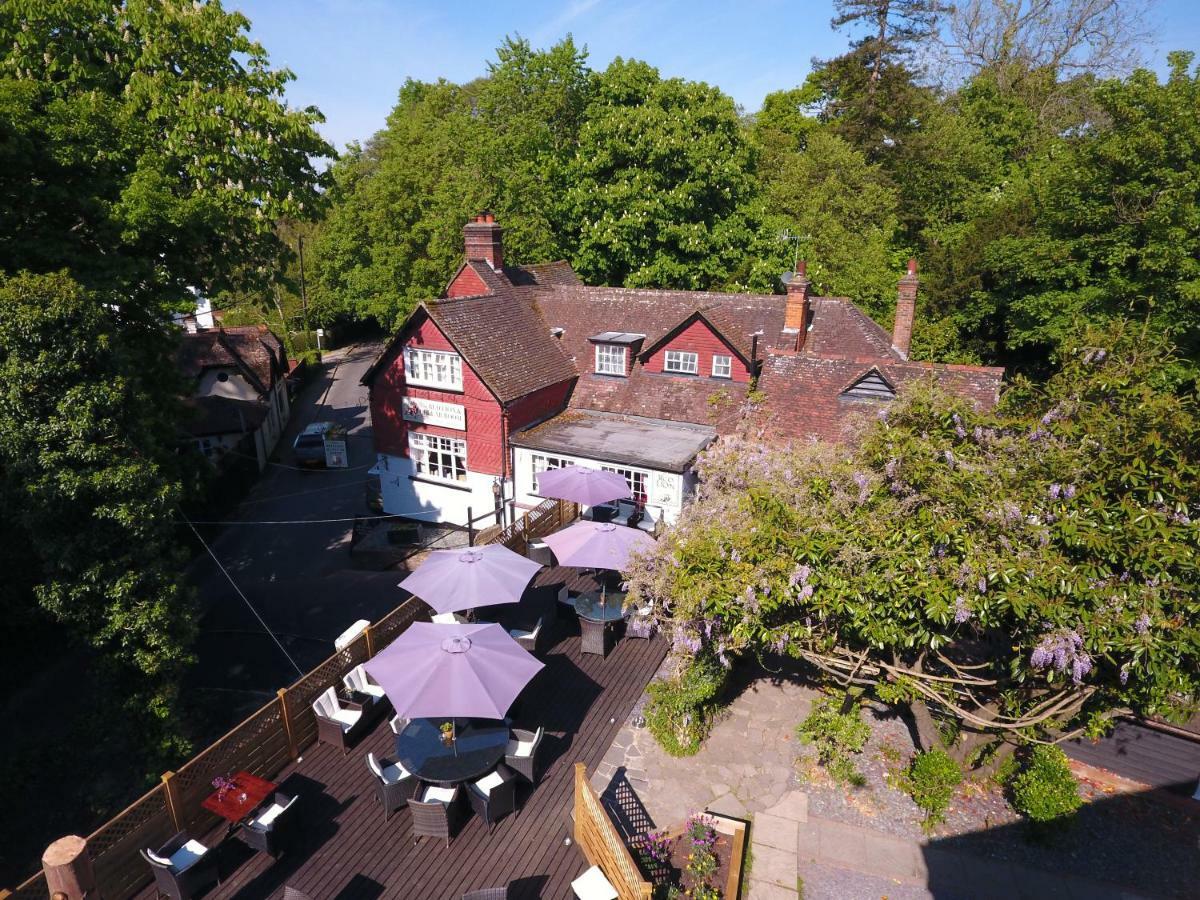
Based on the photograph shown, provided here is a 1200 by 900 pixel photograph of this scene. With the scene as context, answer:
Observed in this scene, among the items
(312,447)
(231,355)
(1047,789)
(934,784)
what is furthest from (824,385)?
(231,355)

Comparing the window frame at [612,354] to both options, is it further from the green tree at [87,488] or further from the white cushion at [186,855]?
the white cushion at [186,855]

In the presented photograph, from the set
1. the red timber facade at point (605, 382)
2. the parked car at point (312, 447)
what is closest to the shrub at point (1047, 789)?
the red timber facade at point (605, 382)

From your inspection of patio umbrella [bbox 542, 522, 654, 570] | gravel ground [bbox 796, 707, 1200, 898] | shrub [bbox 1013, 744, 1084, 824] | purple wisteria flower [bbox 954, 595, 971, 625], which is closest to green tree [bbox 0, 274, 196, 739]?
patio umbrella [bbox 542, 522, 654, 570]

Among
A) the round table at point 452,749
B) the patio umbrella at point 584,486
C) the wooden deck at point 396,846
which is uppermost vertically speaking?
the patio umbrella at point 584,486

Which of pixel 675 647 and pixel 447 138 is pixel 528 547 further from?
pixel 447 138

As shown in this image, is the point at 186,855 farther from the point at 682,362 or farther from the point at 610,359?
the point at 610,359
